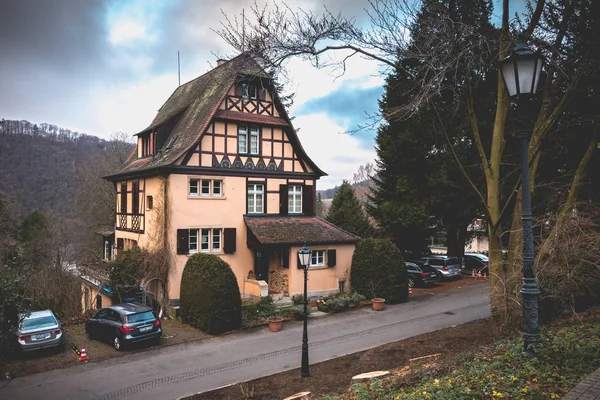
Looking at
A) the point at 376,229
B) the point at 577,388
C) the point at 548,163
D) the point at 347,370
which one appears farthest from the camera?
the point at 376,229

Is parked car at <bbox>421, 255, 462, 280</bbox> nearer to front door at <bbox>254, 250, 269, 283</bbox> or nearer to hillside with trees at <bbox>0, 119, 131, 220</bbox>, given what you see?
front door at <bbox>254, 250, 269, 283</bbox>

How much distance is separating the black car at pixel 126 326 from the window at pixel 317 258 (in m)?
9.55

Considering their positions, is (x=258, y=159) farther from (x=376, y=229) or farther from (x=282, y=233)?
(x=376, y=229)

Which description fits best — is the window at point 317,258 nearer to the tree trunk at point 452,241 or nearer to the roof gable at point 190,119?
the roof gable at point 190,119

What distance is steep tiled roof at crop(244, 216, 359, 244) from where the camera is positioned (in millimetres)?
22438

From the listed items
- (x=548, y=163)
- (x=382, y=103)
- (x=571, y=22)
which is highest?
(x=382, y=103)

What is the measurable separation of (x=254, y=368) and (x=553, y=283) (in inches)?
348

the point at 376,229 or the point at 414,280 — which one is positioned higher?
the point at 376,229

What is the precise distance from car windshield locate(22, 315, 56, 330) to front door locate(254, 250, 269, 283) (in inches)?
403

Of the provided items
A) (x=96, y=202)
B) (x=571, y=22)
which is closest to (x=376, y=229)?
(x=571, y=22)

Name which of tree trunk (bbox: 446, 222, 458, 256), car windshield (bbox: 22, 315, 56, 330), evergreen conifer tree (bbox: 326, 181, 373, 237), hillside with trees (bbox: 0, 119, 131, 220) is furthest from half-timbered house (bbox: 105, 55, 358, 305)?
hillside with trees (bbox: 0, 119, 131, 220)

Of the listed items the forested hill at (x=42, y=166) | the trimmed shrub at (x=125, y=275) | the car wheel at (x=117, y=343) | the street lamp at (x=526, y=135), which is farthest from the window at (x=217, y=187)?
the forested hill at (x=42, y=166)

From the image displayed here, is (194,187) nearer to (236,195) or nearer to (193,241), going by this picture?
(236,195)

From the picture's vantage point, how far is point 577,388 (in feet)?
18.2
